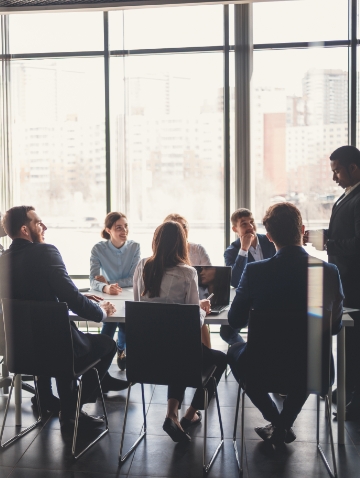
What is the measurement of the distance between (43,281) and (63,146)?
309 centimetres

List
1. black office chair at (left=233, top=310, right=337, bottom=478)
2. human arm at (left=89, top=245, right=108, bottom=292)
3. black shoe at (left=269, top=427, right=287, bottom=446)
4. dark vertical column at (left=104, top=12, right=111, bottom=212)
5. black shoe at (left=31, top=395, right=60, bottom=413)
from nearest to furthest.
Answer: black office chair at (left=233, top=310, right=337, bottom=478), black shoe at (left=269, top=427, right=287, bottom=446), black shoe at (left=31, top=395, right=60, bottom=413), human arm at (left=89, top=245, right=108, bottom=292), dark vertical column at (left=104, top=12, right=111, bottom=212)

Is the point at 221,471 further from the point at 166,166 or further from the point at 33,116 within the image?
the point at 33,116

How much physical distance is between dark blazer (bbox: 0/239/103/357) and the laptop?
2.59ft

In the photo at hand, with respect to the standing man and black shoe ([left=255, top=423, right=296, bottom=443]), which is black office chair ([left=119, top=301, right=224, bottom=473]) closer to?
black shoe ([left=255, top=423, right=296, bottom=443])

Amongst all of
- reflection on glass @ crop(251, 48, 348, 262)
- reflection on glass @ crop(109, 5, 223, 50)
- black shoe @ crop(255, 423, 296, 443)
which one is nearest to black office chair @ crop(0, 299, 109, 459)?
black shoe @ crop(255, 423, 296, 443)

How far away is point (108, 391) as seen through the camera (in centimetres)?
387

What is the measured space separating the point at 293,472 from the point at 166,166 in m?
3.67

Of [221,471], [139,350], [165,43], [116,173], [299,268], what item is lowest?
[221,471]

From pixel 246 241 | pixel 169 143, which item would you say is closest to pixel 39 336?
pixel 246 241

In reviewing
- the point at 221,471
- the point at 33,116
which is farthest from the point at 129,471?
the point at 33,116

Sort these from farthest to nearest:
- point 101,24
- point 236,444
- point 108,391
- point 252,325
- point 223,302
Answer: point 101,24
point 108,391
point 223,302
point 236,444
point 252,325

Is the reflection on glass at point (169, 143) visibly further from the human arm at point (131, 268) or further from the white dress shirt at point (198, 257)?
the white dress shirt at point (198, 257)

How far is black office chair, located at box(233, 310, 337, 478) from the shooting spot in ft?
8.51

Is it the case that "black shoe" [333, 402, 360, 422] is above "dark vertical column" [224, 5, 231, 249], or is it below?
below
